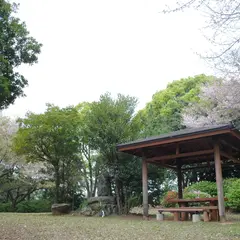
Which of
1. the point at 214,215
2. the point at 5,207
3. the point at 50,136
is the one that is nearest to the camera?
the point at 214,215

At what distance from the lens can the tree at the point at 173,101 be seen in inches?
731

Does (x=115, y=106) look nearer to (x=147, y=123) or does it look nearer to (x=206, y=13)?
(x=147, y=123)

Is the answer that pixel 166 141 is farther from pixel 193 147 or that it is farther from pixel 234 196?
pixel 234 196

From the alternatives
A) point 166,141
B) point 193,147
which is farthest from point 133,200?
point 166,141

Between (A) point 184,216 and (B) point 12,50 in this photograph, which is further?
(A) point 184,216

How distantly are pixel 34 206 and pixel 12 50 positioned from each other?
529 inches

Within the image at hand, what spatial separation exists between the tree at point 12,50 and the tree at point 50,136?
191 inches

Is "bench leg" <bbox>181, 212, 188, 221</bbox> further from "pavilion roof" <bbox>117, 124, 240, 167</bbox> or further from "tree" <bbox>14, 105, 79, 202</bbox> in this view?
"tree" <bbox>14, 105, 79, 202</bbox>

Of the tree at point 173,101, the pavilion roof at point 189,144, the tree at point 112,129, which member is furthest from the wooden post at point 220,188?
the tree at point 173,101

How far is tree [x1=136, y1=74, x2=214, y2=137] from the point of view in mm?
18562

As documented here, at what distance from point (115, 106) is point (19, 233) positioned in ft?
24.9

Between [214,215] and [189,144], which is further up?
[189,144]

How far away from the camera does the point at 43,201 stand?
63.5 feet

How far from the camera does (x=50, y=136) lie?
13.3 metres
